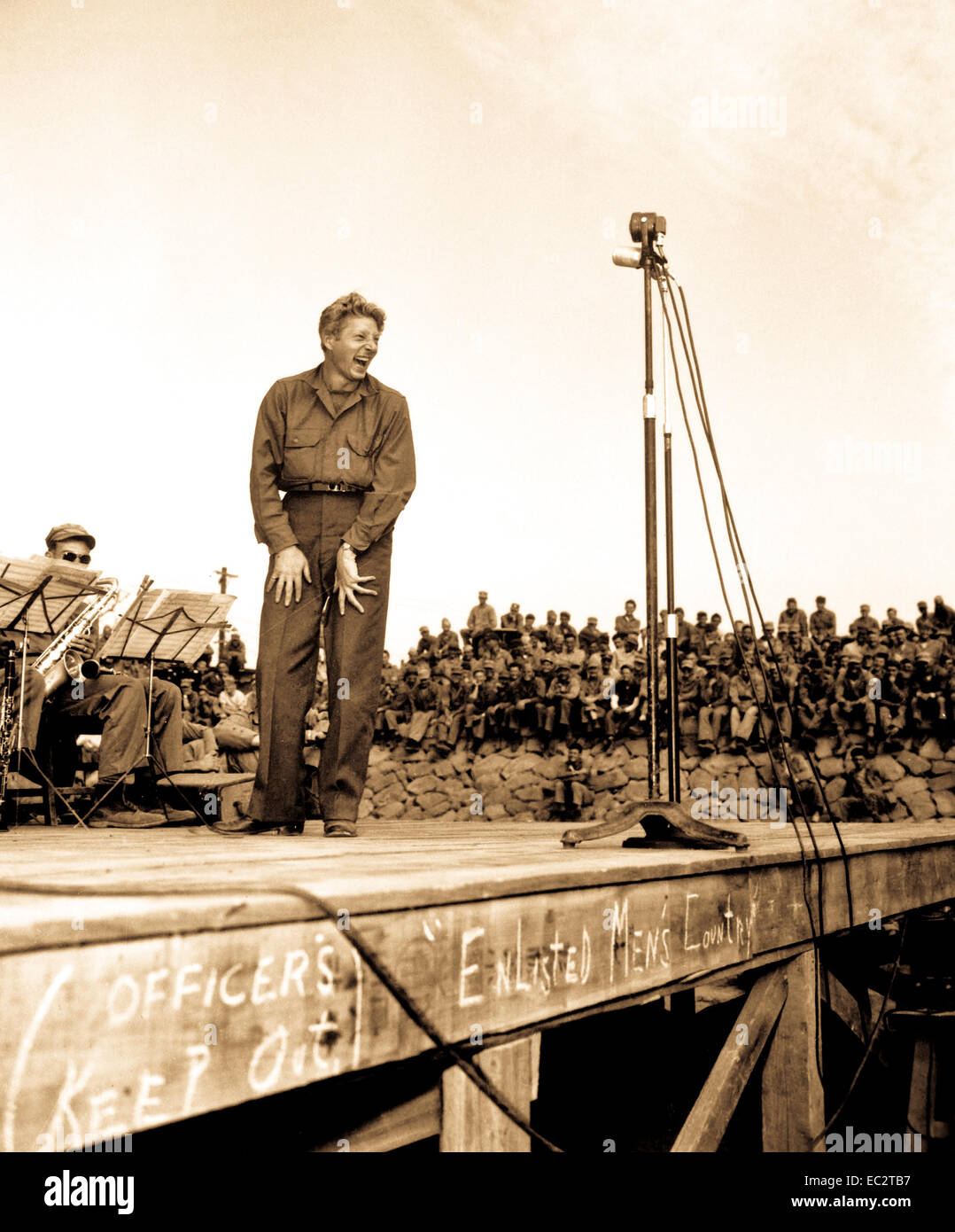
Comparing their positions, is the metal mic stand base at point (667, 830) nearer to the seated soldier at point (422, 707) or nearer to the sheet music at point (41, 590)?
the sheet music at point (41, 590)

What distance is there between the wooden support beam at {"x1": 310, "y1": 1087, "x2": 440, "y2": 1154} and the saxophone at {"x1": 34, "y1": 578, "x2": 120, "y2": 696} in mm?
3887

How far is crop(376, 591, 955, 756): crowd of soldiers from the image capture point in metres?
13.4

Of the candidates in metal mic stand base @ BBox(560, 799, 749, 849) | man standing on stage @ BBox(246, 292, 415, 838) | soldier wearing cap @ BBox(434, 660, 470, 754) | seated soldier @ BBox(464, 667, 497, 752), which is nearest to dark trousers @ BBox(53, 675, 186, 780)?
man standing on stage @ BBox(246, 292, 415, 838)

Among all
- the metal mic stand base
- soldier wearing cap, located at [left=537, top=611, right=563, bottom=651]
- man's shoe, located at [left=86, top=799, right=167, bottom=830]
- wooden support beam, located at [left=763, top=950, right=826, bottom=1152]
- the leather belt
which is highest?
soldier wearing cap, located at [left=537, top=611, right=563, bottom=651]

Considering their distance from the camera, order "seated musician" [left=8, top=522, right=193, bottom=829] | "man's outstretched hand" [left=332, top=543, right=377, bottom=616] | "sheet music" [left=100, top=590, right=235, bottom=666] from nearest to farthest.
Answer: "man's outstretched hand" [left=332, top=543, right=377, bottom=616] → "sheet music" [left=100, top=590, right=235, bottom=666] → "seated musician" [left=8, top=522, right=193, bottom=829]

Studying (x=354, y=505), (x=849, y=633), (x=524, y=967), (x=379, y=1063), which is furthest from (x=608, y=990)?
(x=849, y=633)

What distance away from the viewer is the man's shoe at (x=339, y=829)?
3.28m

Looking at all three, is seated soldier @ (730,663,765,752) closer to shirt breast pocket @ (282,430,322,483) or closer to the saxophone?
the saxophone

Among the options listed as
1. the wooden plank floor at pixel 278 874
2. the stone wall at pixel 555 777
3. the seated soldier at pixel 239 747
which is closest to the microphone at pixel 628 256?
the wooden plank floor at pixel 278 874

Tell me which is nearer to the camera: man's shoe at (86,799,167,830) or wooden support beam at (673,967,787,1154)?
wooden support beam at (673,967,787,1154)

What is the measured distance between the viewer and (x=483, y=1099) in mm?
1737

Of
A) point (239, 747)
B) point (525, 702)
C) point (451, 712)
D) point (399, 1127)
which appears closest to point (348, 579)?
point (399, 1127)

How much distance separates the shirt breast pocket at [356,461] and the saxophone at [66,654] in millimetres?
2095

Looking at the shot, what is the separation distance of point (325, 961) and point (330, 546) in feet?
7.67
